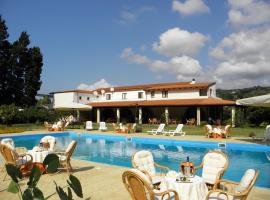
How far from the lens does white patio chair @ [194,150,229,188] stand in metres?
6.41

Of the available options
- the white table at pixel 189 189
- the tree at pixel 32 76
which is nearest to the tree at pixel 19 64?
the tree at pixel 32 76

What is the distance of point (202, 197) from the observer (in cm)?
527

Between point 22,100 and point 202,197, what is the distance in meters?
42.6

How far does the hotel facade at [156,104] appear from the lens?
108 feet

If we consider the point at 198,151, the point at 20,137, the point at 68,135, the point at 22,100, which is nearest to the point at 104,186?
the point at 198,151

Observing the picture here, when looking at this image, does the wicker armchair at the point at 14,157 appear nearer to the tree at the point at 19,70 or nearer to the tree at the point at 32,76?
the tree at the point at 19,70

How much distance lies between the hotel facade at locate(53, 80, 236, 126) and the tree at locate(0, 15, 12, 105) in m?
8.38

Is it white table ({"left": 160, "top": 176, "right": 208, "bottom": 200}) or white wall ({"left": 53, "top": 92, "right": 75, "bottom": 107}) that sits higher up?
white wall ({"left": 53, "top": 92, "right": 75, "bottom": 107})

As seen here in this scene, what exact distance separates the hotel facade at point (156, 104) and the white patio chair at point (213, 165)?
23.9 metres

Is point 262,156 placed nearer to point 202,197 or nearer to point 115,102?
point 202,197

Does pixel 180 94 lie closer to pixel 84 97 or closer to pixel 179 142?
pixel 84 97

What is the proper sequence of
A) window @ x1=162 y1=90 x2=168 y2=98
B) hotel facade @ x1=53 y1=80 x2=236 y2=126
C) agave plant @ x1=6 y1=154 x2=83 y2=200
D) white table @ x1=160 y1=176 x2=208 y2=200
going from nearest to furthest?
agave plant @ x1=6 y1=154 x2=83 y2=200, white table @ x1=160 y1=176 x2=208 y2=200, hotel facade @ x1=53 y1=80 x2=236 y2=126, window @ x1=162 y1=90 x2=168 y2=98

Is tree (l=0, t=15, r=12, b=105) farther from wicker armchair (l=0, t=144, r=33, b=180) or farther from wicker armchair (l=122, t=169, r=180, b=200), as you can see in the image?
wicker armchair (l=122, t=169, r=180, b=200)

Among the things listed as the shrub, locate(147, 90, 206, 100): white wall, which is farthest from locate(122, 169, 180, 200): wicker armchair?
locate(147, 90, 206, 100): white wall
